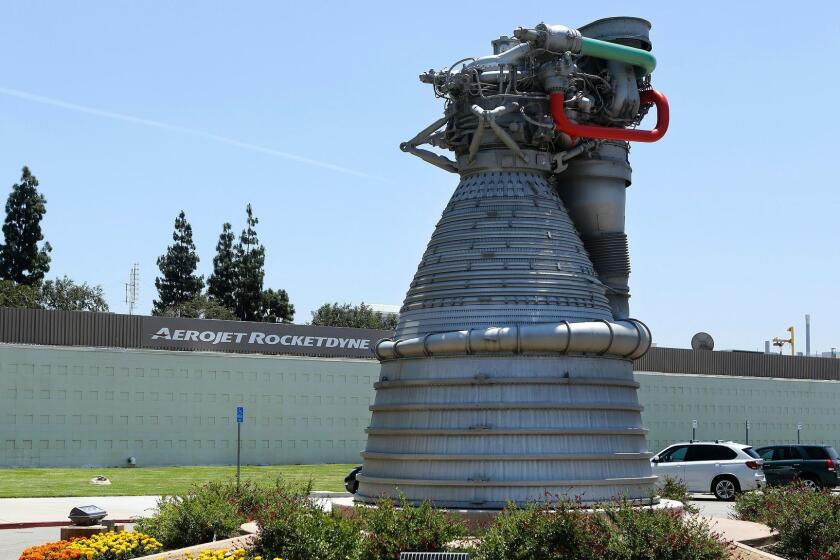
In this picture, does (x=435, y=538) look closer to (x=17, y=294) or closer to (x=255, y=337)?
(x=255, y=337)

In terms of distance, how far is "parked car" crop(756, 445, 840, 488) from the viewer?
103 ft

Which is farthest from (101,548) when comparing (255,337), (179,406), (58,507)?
(255,337)

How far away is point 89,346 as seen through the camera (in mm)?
42906

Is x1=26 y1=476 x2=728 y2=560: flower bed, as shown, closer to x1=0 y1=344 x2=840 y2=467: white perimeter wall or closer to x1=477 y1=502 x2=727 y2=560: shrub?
x1=477 y1=502 x2=727 y2=560: shrub

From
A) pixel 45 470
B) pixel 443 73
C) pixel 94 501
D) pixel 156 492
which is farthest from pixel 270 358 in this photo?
pixel 443 73

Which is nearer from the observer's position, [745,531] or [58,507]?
[745,531]

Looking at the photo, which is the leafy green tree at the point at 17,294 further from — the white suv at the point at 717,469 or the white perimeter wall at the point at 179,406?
the white suv at the point at 717,469

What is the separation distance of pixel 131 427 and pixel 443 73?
28.4 metres

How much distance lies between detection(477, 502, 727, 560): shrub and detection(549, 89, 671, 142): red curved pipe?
673 centimetres

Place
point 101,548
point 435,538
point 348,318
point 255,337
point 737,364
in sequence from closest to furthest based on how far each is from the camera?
point 435,538 < point 101,548 < point 255,337 < point 737,364 < point 348,318

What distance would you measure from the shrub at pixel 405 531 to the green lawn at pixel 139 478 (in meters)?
13.0

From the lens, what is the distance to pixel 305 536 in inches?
536

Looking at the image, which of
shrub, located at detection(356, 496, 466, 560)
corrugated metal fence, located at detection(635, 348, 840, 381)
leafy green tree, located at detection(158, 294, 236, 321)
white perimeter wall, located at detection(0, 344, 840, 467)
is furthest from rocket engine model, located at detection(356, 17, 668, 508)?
leafy green tree, located at detection(158, 294, 236, 321)

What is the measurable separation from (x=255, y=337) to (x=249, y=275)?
43875 mm
